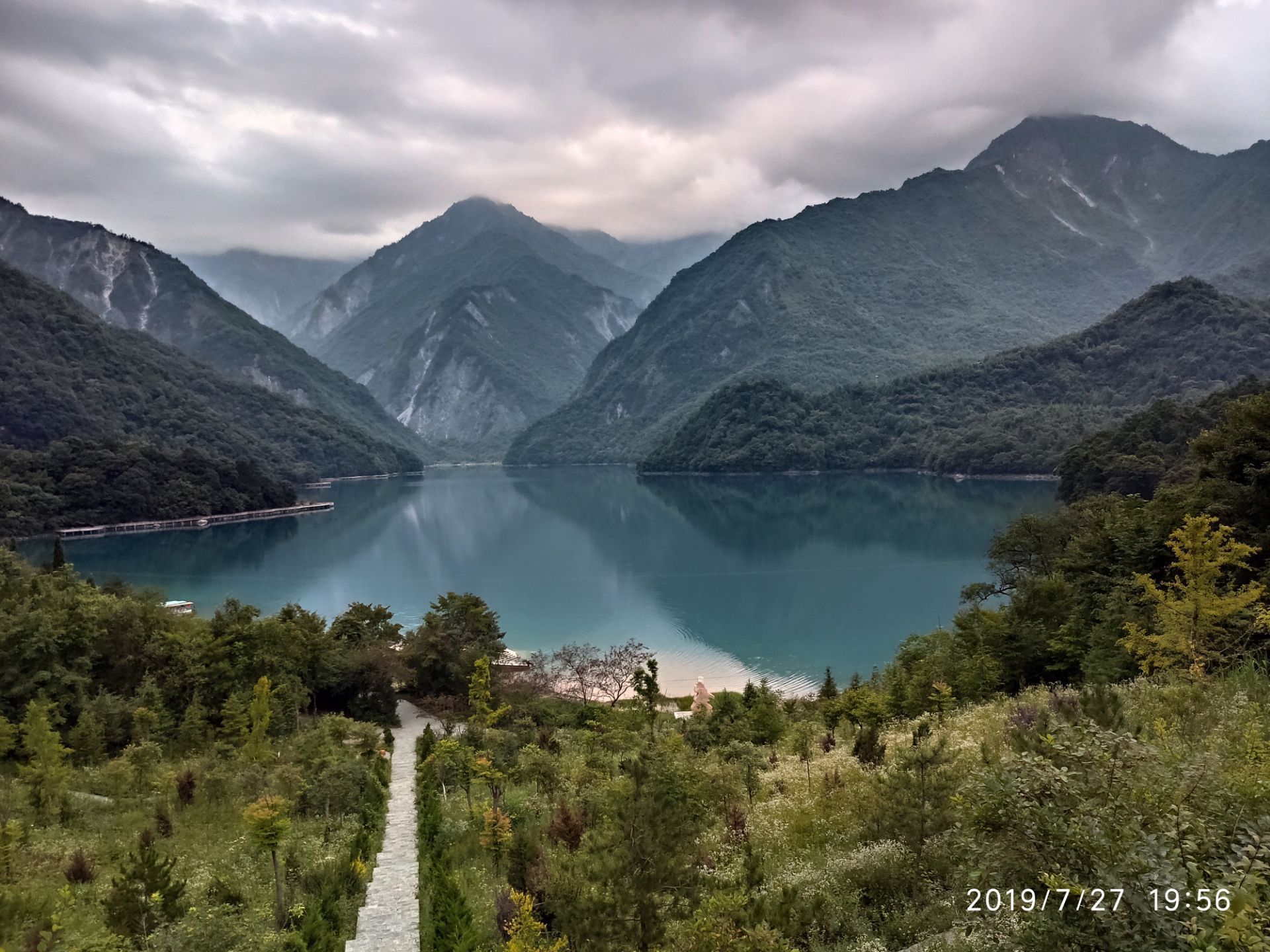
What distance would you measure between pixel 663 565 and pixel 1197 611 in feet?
187

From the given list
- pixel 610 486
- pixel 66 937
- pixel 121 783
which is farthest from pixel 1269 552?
pixel 610 486

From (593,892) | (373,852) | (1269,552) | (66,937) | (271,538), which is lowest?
(271,538)

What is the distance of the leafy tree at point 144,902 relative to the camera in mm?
8672

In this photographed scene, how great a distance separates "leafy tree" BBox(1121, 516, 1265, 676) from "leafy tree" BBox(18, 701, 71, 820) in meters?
21.9

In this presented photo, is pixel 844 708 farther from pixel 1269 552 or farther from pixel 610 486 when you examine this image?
pixel 610 486

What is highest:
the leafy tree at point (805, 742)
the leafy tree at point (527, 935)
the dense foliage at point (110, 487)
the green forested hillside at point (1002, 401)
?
the green forested hillside at point (1002, 401)

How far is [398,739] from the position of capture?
25.5 metres

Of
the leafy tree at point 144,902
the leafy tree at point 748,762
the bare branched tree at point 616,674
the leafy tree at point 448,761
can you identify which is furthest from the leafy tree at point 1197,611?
the bare branched tree at point 616,674

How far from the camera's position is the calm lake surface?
45844mm

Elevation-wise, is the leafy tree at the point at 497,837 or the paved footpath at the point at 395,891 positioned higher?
the leafy tree at the point at 497,837

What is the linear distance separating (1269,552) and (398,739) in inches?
1000

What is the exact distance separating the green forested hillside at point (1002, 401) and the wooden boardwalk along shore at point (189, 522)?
91956 millimetres

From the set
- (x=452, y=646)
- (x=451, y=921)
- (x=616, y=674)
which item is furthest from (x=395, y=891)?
(x=616, y=674)
